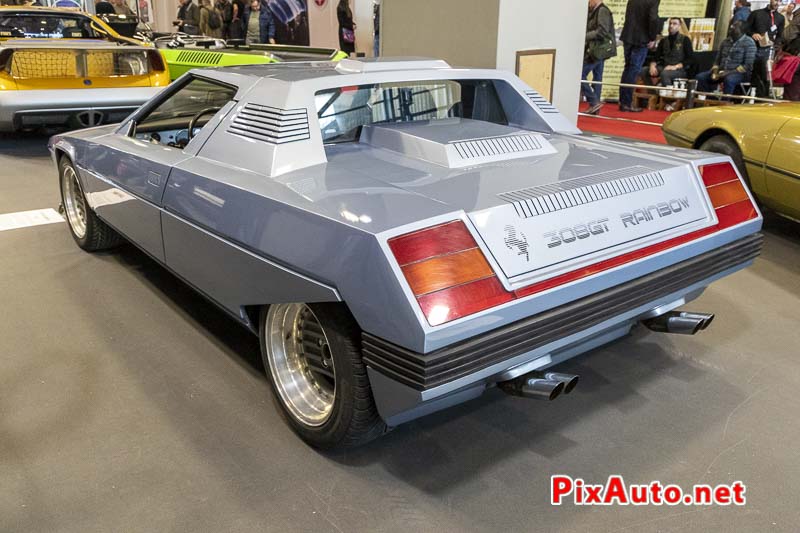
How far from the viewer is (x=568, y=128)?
3.29m

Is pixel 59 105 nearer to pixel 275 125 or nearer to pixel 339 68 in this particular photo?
pixel 339 68

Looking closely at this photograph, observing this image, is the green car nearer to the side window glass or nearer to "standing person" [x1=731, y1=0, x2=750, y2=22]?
the side window glass

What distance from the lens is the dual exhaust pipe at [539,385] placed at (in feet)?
6.59

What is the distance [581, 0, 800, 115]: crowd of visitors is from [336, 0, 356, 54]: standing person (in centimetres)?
423

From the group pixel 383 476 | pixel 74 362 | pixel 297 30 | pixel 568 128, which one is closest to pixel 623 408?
pixel 383 476

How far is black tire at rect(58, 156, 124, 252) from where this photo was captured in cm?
402

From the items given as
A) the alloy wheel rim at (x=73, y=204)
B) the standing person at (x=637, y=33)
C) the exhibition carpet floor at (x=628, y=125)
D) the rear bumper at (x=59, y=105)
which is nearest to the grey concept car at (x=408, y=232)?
the alloy wheel rim at (x=73, y=204)

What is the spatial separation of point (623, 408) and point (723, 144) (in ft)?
9.37

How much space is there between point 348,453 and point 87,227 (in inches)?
103

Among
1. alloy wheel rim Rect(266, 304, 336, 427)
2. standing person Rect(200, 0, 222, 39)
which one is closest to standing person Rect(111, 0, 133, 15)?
standing person Rect(200, 0, 222, 39)

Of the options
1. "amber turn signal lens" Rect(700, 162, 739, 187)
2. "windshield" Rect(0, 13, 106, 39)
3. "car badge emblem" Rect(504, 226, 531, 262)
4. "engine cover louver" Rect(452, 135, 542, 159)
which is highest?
A: "windshield" Rect(0, 13, 106, 39)

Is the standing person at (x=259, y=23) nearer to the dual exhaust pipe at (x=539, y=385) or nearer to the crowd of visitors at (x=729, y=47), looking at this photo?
the crowd of visitors at (x=729, y=47)

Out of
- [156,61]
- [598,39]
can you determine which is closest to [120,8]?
[156,61]

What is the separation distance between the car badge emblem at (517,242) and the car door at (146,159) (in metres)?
1.38
